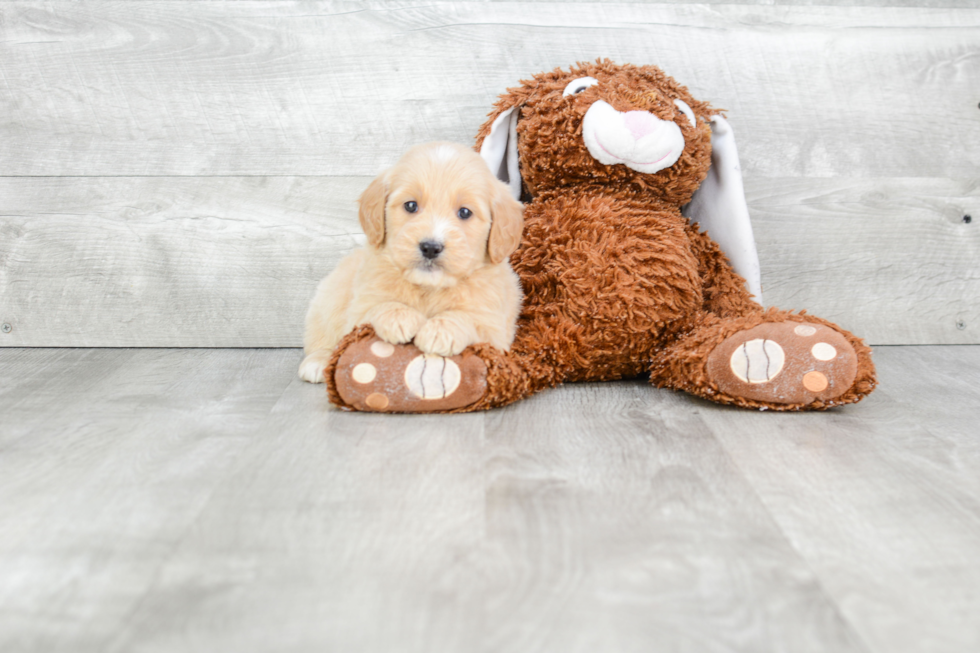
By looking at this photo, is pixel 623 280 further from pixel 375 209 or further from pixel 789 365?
pixel 375 209

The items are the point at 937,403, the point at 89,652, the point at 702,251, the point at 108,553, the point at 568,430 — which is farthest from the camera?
the point at 702,251

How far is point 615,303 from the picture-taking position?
1.55 m

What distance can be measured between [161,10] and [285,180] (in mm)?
482

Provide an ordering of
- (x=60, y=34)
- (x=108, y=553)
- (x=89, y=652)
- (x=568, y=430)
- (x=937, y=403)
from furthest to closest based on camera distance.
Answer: (x=60, y=34), (x=937, y=403), (x=568, y=430), (x=108, y=553), (x=89, y=652)

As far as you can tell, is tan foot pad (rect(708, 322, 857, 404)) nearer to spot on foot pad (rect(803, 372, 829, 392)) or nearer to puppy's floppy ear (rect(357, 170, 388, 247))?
spot on foot pad (rect(803, 372, 829, 392))

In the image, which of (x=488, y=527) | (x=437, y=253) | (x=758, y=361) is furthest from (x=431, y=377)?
(x=758, y=361)

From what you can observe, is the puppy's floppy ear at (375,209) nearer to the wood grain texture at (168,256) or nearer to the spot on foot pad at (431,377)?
the spot on foot pad at (431,377)

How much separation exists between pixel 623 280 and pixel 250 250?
940 mm

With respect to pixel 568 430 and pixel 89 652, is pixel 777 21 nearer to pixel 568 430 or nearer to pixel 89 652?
pixel 568 430

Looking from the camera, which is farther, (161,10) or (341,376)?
Result: (161,10)

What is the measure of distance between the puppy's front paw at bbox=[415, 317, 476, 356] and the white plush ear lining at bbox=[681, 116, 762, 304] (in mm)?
670


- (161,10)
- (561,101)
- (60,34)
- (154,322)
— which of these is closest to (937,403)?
(561,101)

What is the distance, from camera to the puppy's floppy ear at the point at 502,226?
4.56 feet

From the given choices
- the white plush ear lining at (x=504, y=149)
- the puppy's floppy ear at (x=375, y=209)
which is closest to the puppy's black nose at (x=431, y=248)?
the puppy's floppy ear at (x=375, y=209)
